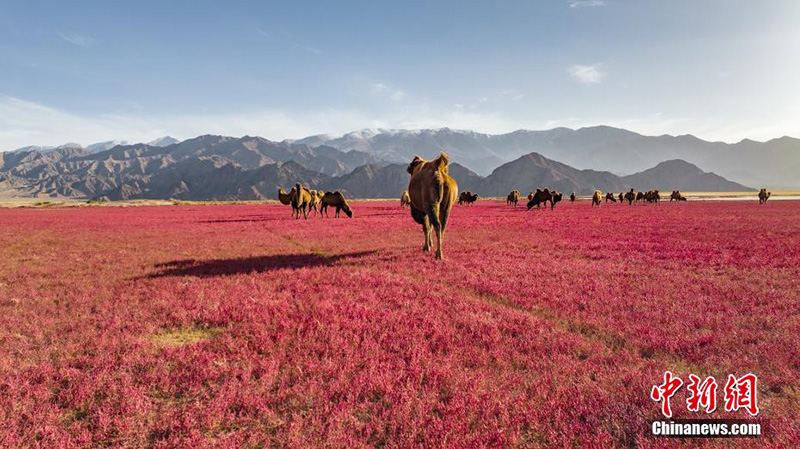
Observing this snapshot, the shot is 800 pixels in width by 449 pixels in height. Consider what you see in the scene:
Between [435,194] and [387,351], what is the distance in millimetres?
9022

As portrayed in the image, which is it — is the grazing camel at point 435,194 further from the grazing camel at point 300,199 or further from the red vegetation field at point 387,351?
the grazing camel at point 300,199

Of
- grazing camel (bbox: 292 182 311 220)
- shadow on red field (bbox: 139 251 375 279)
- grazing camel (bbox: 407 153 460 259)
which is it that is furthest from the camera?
grazing camel (bbox: 292 182 311 220)

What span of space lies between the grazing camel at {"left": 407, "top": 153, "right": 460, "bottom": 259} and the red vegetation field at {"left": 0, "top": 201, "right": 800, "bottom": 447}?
2087 millimetres

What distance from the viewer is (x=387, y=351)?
21.0 feet

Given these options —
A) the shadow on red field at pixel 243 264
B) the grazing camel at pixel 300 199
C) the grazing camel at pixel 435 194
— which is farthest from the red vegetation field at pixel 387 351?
the grazing camel at pixel 300 199

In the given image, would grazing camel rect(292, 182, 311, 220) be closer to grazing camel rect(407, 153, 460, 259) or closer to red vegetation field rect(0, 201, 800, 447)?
grazing camel rect(407, 153, 460, 259)

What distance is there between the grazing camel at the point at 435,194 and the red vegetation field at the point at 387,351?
2087 mm

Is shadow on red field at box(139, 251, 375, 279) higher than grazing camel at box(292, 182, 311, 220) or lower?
lower

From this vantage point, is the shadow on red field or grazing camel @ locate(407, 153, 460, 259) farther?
grazing camel @ locate(407, 153, 460, 259)

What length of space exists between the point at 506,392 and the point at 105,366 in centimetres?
635

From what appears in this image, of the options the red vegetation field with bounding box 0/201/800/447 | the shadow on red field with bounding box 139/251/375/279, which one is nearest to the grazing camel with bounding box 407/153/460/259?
the red vegetation field with bounding box 0/201/800/447

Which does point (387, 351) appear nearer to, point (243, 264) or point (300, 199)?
point (243, 264)

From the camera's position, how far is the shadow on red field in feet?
44.0

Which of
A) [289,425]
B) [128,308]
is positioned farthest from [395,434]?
[128,308]
